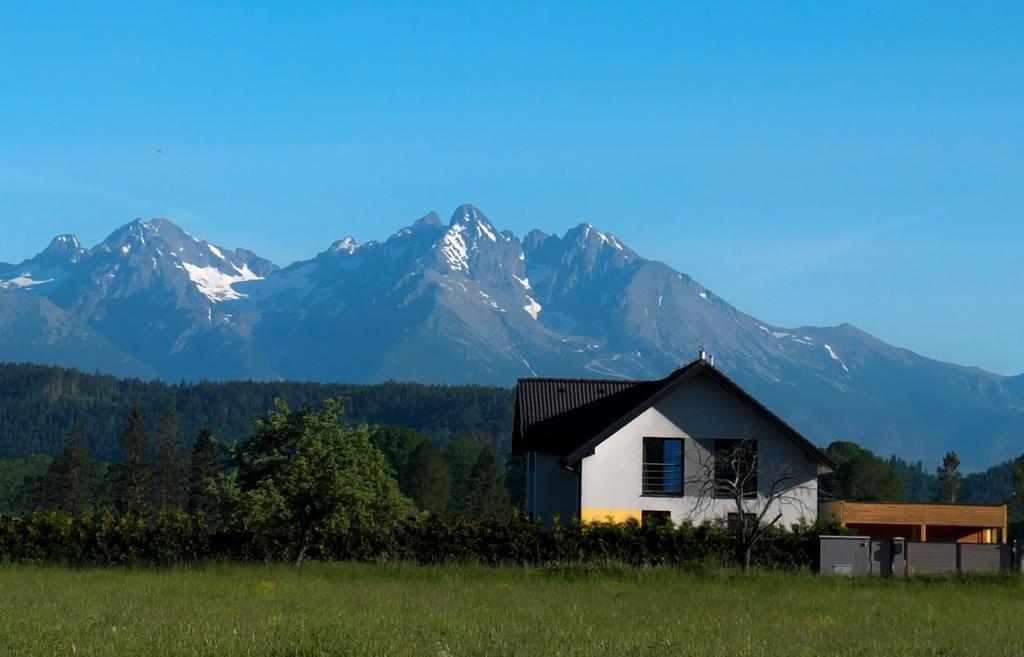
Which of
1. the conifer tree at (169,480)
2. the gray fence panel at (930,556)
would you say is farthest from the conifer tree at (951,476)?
the gray fence panel at (930,556)

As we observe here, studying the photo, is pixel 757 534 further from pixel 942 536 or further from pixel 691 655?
pixel 942 536

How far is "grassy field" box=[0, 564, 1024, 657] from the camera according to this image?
1905 centimetres

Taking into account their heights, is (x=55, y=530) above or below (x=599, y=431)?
below

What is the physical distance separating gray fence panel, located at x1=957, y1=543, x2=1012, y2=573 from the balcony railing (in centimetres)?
1118

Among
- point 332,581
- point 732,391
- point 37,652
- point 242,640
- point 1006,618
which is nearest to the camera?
point 37,652

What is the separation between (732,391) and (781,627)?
29606mm

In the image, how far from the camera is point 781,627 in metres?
23.3

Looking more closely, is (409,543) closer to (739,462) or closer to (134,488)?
(739,462)

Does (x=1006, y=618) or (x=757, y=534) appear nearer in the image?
(x=1006, y=618)

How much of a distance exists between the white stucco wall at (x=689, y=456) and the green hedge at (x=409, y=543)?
9.86 m

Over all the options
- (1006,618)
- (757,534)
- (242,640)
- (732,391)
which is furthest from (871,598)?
(732,391)

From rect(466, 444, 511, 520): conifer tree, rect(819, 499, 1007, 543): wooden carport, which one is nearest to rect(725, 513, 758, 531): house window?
rect(819, 499, 1007, 543): wooden carport

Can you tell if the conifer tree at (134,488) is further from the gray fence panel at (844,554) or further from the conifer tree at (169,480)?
the gray fence panel at (844,554)

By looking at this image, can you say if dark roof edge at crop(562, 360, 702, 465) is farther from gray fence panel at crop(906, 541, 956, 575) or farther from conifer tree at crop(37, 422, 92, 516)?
conifer tree at crop(37, 422, 92, 516)
